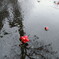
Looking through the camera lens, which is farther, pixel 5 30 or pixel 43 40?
pixel 5 30

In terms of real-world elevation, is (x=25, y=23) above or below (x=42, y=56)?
above

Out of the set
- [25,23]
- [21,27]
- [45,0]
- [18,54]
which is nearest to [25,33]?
[21,27]

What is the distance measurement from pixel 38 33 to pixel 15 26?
99 cm

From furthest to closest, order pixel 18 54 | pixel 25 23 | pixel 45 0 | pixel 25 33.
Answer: pixel 45 0, pixel 25 23, pixel 25 33, pixel 18 54

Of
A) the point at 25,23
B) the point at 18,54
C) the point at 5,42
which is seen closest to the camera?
the point at 18,54

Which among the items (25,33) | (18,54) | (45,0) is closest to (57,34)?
(25,33)

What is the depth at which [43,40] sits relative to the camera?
171 inches

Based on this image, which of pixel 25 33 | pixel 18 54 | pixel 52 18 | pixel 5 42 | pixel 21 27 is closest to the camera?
pixel 18 54

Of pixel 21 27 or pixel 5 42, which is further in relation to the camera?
pixel 21 27

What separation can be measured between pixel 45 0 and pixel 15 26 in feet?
18.8

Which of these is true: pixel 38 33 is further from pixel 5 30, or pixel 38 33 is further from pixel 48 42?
pixel 5 30

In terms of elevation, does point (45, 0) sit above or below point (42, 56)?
above

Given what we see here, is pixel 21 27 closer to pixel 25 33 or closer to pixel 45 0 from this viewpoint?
pixel 25 33

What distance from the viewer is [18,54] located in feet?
11.6
